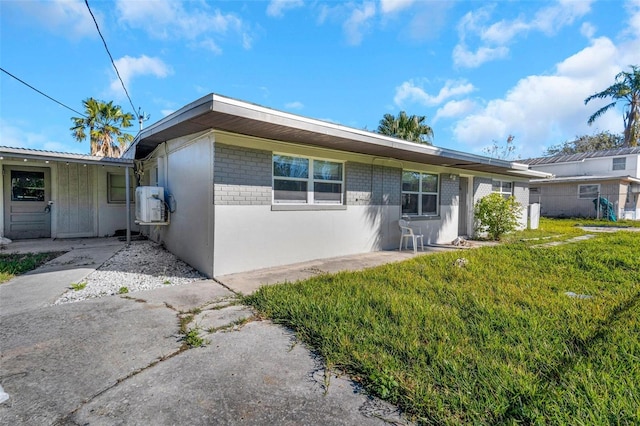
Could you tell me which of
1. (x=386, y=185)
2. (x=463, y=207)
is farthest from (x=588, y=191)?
(x=386, y=185)

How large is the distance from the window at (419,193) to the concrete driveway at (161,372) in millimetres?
6427

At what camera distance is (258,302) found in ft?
13.3

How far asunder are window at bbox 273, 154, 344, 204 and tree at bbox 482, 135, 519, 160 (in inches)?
1432

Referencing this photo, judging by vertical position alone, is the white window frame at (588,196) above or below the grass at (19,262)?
above

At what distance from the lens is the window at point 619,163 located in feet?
69.8

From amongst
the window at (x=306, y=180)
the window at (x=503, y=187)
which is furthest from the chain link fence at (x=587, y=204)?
the window at (x=306, y=180)

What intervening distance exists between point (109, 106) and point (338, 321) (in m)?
19.9

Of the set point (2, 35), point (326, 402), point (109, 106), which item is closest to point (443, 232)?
point (326, 402)

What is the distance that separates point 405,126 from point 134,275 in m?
21.5

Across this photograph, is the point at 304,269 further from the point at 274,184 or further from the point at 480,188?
the point at 480,188

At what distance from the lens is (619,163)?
21.6 metres

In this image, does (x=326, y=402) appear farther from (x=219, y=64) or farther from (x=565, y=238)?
(x=565, y=238)

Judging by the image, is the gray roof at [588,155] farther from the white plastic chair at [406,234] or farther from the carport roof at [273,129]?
the white plastic chair at [406,234]

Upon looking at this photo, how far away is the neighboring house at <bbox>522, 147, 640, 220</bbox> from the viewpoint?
61.9ft
